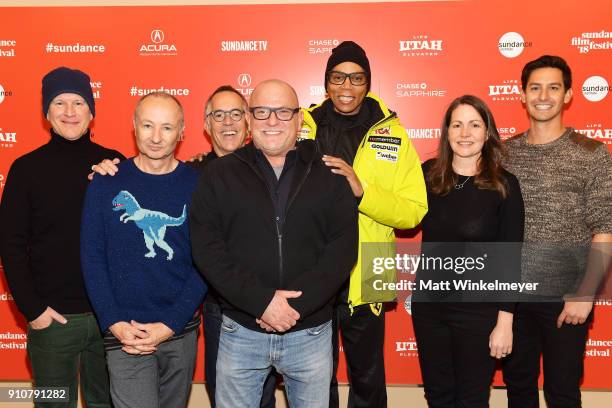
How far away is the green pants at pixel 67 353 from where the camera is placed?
7.81 ft

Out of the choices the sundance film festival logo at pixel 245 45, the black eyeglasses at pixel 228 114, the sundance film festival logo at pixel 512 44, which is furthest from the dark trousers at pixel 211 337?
the sundance film festival logo at pixel 512 44

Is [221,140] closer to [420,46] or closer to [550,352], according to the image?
[420,46]

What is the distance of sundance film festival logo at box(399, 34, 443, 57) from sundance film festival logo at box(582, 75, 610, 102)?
3.04 ft

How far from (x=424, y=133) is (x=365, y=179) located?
40.8 inches

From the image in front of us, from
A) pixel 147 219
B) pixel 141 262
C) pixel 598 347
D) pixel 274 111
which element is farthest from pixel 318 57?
pixel 598 347

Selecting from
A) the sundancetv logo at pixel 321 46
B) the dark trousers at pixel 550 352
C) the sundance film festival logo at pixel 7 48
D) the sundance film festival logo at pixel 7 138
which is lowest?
the dark trousers at pixel 550 352

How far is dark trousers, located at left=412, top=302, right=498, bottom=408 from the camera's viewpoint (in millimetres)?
2438

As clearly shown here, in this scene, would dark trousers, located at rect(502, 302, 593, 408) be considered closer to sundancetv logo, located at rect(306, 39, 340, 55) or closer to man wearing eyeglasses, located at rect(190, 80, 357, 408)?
man wearing eyeglasses, located at rect(190, 80, 357, 408)

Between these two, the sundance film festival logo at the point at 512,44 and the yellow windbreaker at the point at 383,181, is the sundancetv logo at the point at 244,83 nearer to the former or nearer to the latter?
the yellow windbreaker at the point at 383,181

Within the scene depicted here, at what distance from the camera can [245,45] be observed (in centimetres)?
342

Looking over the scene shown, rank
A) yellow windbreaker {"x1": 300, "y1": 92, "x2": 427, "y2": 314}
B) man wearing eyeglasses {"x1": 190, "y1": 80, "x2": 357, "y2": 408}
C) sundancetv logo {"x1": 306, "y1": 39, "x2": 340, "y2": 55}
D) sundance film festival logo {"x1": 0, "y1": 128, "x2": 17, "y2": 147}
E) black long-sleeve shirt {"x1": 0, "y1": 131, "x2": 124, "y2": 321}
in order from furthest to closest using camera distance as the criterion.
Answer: sundance film festival logo {"x1": 0, "y1": 128, "x2": 17, "y2": 147}, sundancetv logo {"x1": 306, "y1": 39, "x2": 340, "y2": 55}, yellow windbreaker {"x1": 300, "y1": 92, "x2": 427, "y2": 314}, black long-sleeve shirt {"x1": 0, "y1": 131, "x2": 124, "y2": 321}, man wearing eyeglasses {"x1": 190, "y1": 80, "x2": 357, "y2": 408}

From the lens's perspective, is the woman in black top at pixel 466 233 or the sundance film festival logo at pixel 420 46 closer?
the woman in black top at pixel 466 233

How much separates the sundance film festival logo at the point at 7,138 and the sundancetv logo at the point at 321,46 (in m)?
2.02

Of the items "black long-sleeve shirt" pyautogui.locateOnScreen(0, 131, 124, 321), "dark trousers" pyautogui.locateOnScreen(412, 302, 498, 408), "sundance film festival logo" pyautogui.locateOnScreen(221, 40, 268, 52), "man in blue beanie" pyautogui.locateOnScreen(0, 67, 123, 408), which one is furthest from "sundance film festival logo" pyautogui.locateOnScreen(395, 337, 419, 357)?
"sundance film festival logo" pyautogui.locateOnScreen(221, 40, 268, 52)
